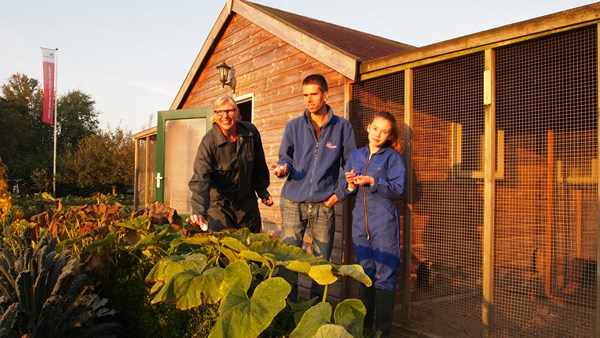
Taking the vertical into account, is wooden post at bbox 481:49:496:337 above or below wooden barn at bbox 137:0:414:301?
below

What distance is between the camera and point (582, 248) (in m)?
3.62

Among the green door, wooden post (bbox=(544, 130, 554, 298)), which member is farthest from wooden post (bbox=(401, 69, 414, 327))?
the green door

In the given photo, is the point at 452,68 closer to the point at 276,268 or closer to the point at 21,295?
the point at 276,268

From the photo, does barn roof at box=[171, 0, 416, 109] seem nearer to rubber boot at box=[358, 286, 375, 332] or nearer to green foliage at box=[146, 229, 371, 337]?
rubber boot at box=[358, 286, 375, 332]

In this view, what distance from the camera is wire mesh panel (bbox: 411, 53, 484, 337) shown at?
11.8 ft

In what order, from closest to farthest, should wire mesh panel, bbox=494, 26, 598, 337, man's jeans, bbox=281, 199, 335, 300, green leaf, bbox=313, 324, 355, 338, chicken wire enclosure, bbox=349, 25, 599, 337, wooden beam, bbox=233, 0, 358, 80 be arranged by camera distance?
green leaf, bbox=313, 324, 355, 338, wire mesh panel, bbox=494, 26, 598, 337, chicken wire enclosure, bbox=349, 25, 599, 337, man's jeans, bbox=281, 199, 335, 300, wooden beam, bbox=233, 0, 358, 80

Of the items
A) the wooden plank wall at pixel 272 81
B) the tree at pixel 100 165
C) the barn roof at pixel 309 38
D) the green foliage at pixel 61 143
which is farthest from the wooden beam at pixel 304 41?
the tree at pixel 100 165

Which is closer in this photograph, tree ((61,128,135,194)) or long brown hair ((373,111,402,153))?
long brown hair ((373,111,402,153))

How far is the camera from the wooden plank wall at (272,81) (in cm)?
472

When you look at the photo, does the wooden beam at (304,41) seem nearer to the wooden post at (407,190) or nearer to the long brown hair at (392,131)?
the wooden post at (407,190)

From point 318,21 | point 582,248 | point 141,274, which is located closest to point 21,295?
point 141,274

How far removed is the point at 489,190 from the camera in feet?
11.2

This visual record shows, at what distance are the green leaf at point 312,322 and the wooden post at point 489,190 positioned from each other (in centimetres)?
227

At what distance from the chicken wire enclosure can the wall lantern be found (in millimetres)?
3171
